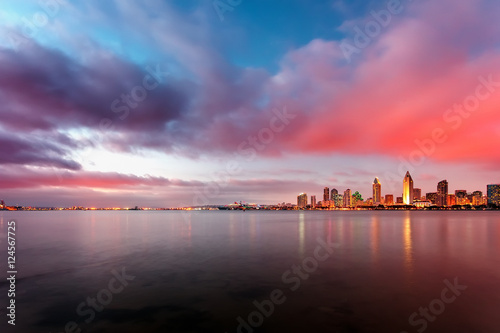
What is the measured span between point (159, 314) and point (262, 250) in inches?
1016

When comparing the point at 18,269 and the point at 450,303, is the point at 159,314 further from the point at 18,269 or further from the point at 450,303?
the point at 18,269

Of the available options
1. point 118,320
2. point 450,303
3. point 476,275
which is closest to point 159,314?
point 118,320

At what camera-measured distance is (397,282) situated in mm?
24000

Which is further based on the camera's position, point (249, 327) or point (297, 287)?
point (297, 287)

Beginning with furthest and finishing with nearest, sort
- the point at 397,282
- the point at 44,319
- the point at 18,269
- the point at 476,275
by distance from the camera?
the point at 18,269
the point at 476,275
the point at 397,282
the point at 44,319

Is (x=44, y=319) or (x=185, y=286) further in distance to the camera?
(x=185, y=286)

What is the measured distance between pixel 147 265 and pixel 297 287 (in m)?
17.2

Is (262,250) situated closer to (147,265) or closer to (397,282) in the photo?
(147,265)

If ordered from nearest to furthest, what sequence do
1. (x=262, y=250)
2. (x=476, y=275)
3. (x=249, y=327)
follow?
1. (x=249, y=327)
2. (x=476, y=275)
3. (x=262, y=250)

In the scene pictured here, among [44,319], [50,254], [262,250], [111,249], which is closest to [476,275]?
[262,250]

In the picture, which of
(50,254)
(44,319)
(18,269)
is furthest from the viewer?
(50,254)

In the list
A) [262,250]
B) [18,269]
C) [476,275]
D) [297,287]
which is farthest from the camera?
[262,250]

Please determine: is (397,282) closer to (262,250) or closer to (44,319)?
(262,250)

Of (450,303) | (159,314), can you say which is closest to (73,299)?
(159,314)
